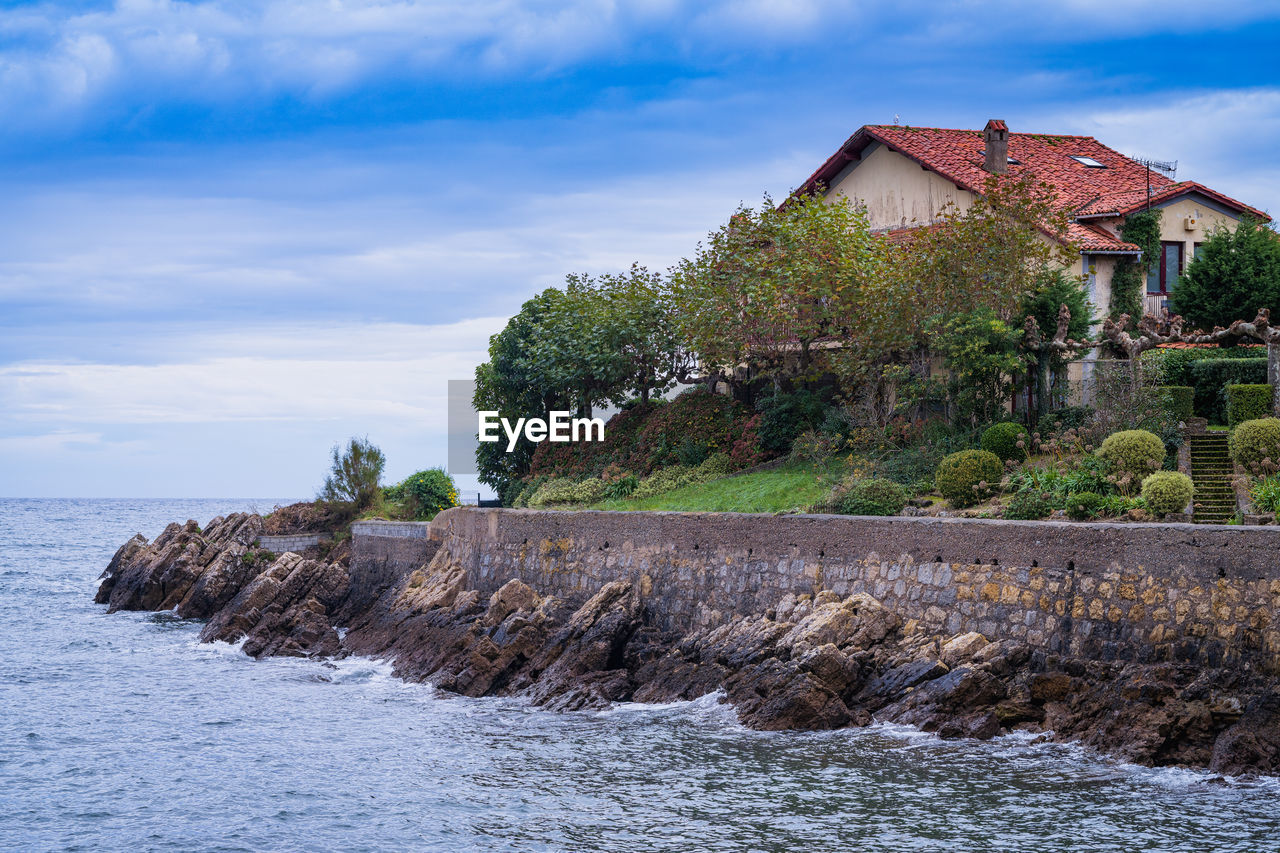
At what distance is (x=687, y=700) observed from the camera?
19984 mm

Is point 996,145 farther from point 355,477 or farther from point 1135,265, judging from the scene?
point 355,477

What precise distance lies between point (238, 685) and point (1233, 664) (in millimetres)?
19220

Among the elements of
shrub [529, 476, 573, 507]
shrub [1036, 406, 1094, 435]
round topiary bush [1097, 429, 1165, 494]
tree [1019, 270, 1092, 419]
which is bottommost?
shrub [529, 476, 573, 507]

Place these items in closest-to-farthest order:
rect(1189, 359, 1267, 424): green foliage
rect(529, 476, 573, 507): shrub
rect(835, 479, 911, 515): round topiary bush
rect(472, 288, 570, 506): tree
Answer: rect(835, 479, 911, 515): round topiary bush → rect(1189, 359, 1267, 424): green foliage → rect(529, 476, 573, 507): shrub → rect(472, 288, 570, 506): tree

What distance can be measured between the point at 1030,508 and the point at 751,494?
886 cm

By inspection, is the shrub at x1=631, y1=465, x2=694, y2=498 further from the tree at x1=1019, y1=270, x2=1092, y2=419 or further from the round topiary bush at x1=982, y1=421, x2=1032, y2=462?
the tree at x1=1019, y1=270, x2=1092, y2=419

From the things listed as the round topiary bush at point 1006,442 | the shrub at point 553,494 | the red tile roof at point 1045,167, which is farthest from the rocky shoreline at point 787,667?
the red tile roof at point 1045,167

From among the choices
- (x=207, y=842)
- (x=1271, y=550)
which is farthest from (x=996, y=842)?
(x=207, y=842)

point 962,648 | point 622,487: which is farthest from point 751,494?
point 962,648

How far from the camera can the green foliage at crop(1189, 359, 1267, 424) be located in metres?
26.5

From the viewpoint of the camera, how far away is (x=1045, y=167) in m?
38.8

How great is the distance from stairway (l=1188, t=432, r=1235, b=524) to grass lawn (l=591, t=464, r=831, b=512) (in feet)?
24.1

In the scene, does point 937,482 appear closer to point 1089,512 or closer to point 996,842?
point 1089,512

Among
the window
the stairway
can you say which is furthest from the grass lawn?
the window
